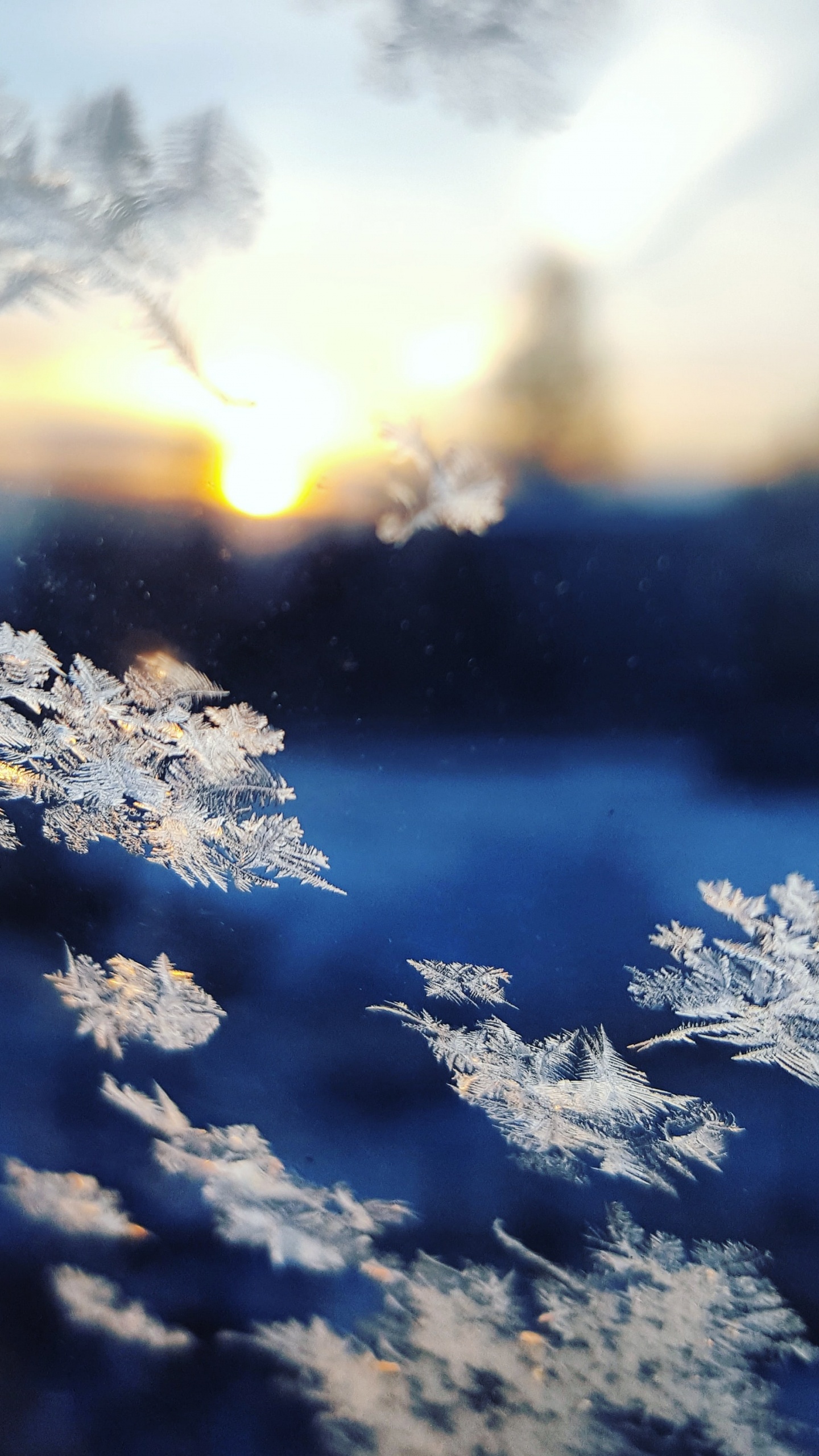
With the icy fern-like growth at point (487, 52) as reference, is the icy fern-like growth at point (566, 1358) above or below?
below

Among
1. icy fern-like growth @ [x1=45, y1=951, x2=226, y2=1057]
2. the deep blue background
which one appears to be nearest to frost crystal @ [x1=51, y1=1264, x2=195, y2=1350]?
the deep blue background

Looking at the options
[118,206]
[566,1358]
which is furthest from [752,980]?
[118,206]

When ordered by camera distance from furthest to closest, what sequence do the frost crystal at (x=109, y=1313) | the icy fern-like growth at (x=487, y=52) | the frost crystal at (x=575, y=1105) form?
the frost crystal at (x=109, y=1313) → the frost crystal at (x=575, y=1105) → the icy fern-like growth at (x=487, y=52)

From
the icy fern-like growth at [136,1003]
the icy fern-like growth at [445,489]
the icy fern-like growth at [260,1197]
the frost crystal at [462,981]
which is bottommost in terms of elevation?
the icy fern-like growth at [260,1197]

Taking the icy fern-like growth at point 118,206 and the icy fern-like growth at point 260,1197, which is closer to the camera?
the icy fern-like growth at point 118,206

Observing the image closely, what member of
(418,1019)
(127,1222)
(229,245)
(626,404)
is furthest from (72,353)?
(127,1222)

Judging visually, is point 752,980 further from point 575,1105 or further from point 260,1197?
point 260,1197

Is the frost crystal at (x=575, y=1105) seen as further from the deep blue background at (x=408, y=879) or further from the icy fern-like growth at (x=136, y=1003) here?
the icy fern-like growth at (x=136, y=1003)

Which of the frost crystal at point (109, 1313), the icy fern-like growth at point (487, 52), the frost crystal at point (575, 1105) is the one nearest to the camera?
the icy fern-like growth at point (487, 52)

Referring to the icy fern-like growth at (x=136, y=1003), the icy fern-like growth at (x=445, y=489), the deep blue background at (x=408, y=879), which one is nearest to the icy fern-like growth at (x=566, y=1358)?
the deep blue background at (x=408, y=879)
